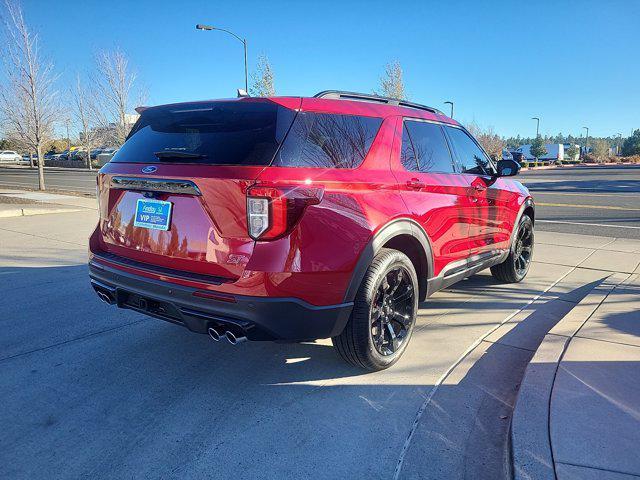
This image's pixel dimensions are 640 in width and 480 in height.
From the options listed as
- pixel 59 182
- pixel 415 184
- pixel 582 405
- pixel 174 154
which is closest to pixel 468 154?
pixel 415 184

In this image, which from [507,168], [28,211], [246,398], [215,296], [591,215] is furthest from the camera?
[591,215]

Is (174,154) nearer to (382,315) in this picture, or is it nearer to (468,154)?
(382,315)

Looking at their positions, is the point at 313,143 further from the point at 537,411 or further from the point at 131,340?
the point at 131,340

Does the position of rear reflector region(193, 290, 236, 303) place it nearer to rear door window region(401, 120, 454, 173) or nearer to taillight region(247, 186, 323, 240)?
taillight region(247, 186, 323, 240)

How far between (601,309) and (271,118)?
11.9ft

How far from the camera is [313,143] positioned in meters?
2.93

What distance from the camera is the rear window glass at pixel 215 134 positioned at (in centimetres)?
279

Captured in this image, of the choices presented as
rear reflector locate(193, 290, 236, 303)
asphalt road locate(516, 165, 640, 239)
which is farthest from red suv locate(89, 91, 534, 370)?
asphalt road locate(516, 165, 640, 239)

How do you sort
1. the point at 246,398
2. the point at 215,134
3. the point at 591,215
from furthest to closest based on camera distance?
the point at 591,215 < the point at 246,398 < the point at 215,134

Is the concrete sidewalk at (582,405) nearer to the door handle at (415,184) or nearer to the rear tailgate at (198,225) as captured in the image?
the door handle at (415,184)

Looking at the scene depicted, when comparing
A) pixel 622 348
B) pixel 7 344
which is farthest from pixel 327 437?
pixel 7 344

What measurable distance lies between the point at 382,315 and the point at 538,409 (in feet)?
3.71

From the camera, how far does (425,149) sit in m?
3.99

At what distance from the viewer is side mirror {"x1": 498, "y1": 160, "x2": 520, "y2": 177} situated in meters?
5.07
